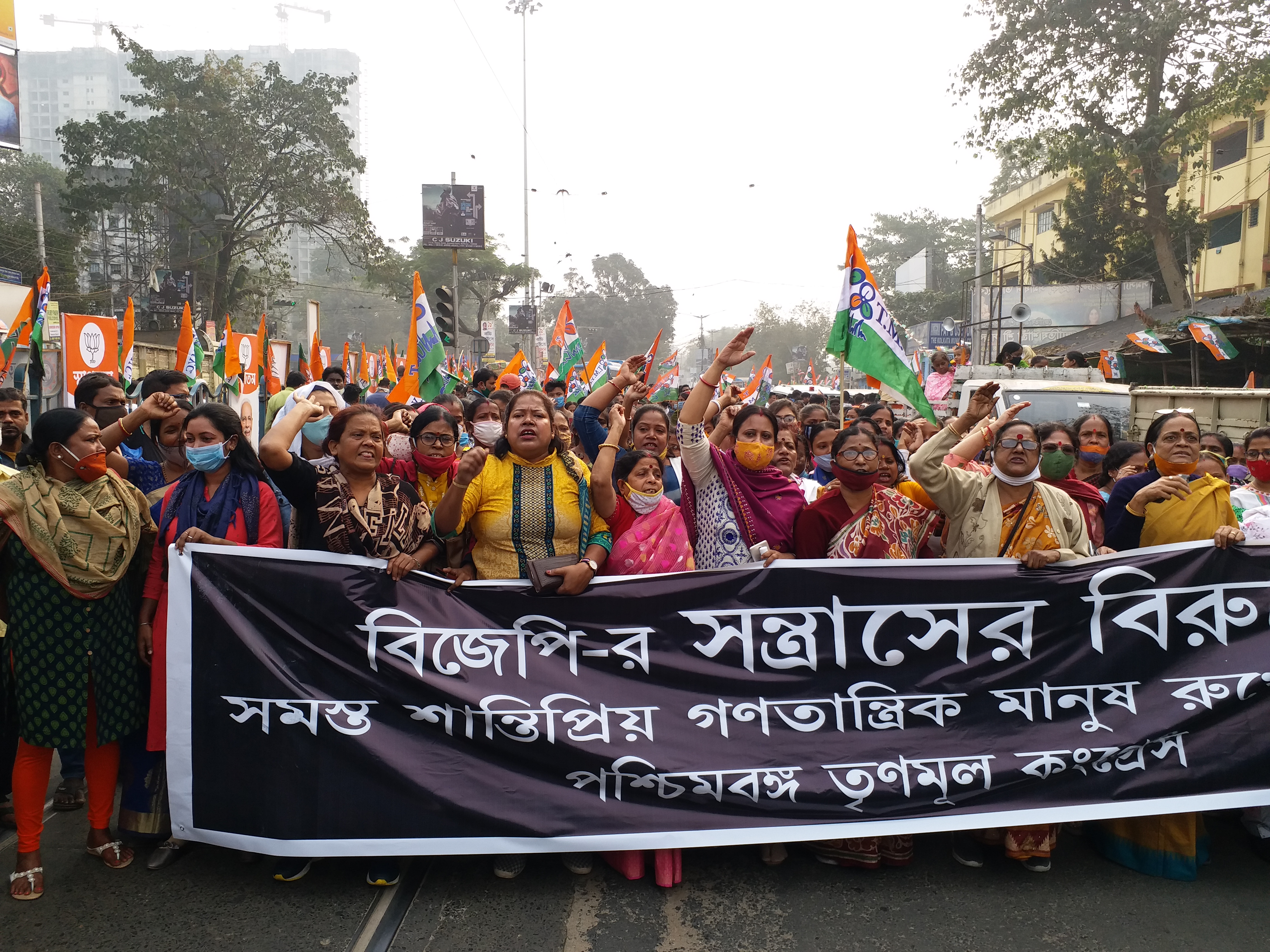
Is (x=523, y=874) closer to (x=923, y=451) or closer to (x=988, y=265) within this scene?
(x=923, y=451)

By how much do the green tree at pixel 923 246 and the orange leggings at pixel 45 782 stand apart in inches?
1948

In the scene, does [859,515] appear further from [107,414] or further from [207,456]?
[107,414]

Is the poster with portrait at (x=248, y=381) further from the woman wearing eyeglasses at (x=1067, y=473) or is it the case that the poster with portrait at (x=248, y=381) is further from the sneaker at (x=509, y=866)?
the woman wearing eyeglasses at (x=1067, y=473)

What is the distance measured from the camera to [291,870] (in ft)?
11.7

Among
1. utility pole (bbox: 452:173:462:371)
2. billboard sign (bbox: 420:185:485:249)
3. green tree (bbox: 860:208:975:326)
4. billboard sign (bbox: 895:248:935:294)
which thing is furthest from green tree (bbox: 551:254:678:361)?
utility pole (bbox: 452:173:462:371)

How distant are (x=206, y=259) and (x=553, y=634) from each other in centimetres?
3596

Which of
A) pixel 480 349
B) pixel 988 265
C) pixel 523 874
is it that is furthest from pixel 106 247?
pixel 523 874

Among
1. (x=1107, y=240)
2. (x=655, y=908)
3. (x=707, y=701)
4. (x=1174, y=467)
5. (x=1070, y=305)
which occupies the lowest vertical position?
(x=655, y=908)

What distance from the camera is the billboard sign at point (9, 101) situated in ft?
67.5

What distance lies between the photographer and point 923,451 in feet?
12.6

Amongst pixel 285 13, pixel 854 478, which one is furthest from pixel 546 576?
pixel 285 13

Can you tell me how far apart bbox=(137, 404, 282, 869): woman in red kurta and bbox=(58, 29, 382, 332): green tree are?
29.9 meters

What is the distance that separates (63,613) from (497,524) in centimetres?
160

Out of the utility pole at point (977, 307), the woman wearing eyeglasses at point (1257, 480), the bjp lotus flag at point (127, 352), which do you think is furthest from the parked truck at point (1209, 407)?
the utility pole at point (977, 307)
